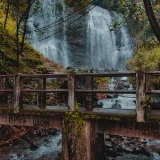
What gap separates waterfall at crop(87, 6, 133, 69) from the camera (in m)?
36.8

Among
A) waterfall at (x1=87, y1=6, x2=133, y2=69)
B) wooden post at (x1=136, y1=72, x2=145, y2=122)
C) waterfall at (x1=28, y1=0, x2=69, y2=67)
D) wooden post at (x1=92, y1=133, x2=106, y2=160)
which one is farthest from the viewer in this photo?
waterfall at (x1=87, y1=6, x2=133, y2=69)

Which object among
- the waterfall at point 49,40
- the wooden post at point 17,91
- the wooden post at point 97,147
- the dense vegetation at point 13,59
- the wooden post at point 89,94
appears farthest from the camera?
the waterfall at point 49,40

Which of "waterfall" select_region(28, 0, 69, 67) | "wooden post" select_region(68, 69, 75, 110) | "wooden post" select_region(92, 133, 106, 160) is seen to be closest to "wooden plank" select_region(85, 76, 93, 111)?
"wooden post" select_region(68, 69, 75, 110)

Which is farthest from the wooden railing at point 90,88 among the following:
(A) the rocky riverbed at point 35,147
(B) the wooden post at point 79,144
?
(A) the rocky riverbed at point 35,147

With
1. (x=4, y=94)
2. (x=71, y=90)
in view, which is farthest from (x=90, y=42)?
(x=71, y=90)

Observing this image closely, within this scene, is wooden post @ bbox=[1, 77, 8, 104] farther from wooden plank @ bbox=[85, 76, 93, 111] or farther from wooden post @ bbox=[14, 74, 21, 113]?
wooden plank @ bbox=[85, 76, 93, 111]

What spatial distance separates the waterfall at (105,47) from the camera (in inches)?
1448

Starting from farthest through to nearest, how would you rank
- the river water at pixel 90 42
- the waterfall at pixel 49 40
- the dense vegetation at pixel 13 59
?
the river water at pixel 90 42, the waterfall at pixel 49 40, the dense vegetation at pixel 13 59

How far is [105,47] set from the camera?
37.2m

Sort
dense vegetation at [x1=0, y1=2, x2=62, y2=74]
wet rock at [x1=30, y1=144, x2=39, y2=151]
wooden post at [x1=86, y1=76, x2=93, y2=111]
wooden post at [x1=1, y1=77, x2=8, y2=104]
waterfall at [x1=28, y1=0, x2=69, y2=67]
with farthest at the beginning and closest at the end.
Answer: waterfall at [x1=28, y1=0, x2=69, y2=67]
dense vegetation at [x1=0, y1=2, x2=62, y2=74]
wet rock at [x1=30, y1=144, x2=39, y2=151]
wooden post at [x1=1, y1=77, x2=8, y2=104]
wooden post at [x1=86, y1=76, x2=93, y2=111]

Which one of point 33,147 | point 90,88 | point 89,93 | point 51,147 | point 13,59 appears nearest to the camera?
point 90,88

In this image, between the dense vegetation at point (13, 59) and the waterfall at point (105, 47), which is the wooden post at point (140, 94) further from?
the waterfall at point (105, 47)

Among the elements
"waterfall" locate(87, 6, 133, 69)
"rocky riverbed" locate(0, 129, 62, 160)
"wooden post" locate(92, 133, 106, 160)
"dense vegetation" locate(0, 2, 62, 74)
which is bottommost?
"rocky riverbed" locate(0, 129, 62, 160)

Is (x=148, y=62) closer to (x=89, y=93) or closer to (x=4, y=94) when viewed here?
(x=4, y=94)
